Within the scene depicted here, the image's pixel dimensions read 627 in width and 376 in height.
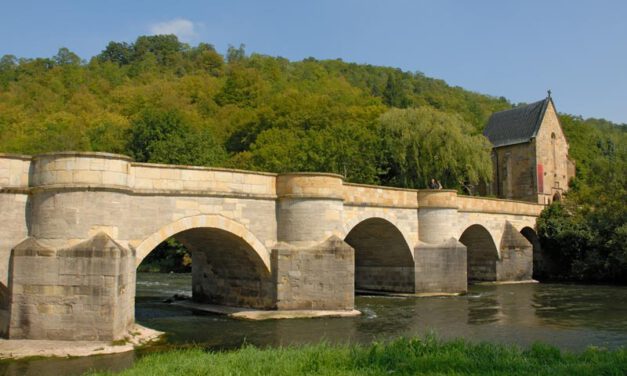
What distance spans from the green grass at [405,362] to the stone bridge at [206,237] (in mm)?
3639

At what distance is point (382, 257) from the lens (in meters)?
25.0

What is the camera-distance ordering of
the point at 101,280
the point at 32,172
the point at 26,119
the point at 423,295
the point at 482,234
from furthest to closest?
the point at 26,119, the point at 482,234, the point at 423,295, the point at 32,172, the point at 101,280

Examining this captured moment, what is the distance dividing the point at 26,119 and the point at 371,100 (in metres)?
30.9

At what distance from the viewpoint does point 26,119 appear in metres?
50.6

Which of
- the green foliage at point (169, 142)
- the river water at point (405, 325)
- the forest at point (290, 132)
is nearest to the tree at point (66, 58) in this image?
the forest at point (290, 132)

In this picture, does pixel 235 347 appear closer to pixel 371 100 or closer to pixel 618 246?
pixel 618 246

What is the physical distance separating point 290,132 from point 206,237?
90.7ft

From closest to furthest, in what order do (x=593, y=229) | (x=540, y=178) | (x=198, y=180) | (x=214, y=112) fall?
(x=198, y=180) → (x=593, y=229) → (x=540, y=178) → (x=214, y=112)

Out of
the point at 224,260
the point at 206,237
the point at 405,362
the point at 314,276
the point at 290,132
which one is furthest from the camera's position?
the point at 290,132

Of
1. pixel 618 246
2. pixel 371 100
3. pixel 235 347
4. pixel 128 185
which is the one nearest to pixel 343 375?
pixel 235 347

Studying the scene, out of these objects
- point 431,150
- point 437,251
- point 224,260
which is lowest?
point 224,260

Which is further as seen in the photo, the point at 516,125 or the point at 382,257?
the point at 516,125

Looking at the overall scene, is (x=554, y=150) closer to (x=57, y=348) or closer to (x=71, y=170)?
(x=71, y=170)

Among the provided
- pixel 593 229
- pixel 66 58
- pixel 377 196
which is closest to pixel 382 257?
pixel 377 196
